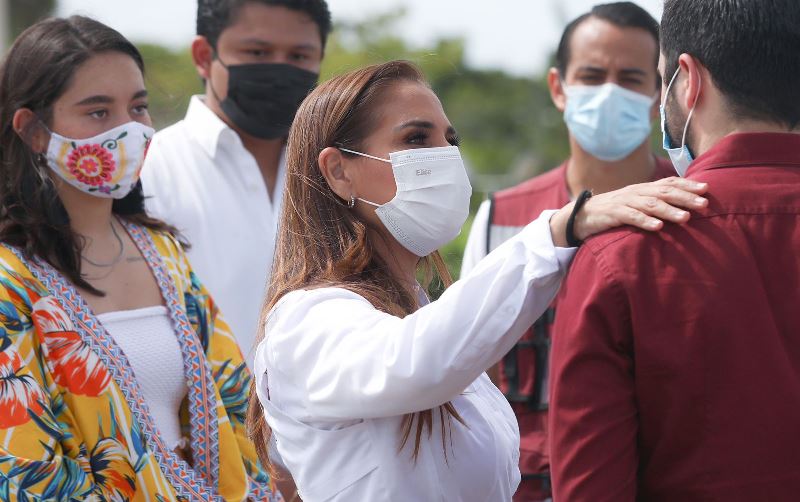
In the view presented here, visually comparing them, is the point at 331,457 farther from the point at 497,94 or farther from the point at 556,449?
the point at 497,94

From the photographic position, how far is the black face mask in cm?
378

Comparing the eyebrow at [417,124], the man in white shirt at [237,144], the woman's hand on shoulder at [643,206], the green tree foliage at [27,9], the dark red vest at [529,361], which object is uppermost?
the woman's hand on shoulder at [643,206]

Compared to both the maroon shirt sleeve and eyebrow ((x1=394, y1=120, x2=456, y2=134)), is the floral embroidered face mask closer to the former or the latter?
eyebrow ((x1=394, y1=120, x2=456, y2=134))

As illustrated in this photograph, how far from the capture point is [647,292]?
65.7 inches

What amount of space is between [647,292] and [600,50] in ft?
7.90

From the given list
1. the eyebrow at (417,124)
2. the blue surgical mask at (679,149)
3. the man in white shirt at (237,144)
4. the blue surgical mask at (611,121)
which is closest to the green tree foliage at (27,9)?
the man in white shirt at (237,144)

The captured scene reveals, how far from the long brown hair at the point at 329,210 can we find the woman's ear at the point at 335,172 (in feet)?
0.06

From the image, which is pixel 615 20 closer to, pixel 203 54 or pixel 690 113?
pixel 203 54

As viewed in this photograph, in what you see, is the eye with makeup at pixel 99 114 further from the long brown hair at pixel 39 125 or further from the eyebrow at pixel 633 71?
the eyebrow at pixel 633 71

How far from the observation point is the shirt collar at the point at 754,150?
174 cm

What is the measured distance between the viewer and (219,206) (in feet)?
11.9

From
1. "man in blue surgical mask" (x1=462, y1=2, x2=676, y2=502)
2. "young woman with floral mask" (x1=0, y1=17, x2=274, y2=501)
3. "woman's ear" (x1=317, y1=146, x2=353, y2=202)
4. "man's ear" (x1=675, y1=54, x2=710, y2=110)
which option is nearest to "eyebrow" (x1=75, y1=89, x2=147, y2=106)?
"young woman with floral mask" (x1=0, y1=17, x2=274, y2=501)

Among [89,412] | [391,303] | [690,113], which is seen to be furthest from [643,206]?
[89,412]

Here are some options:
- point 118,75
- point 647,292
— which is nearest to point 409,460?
point 647,292
